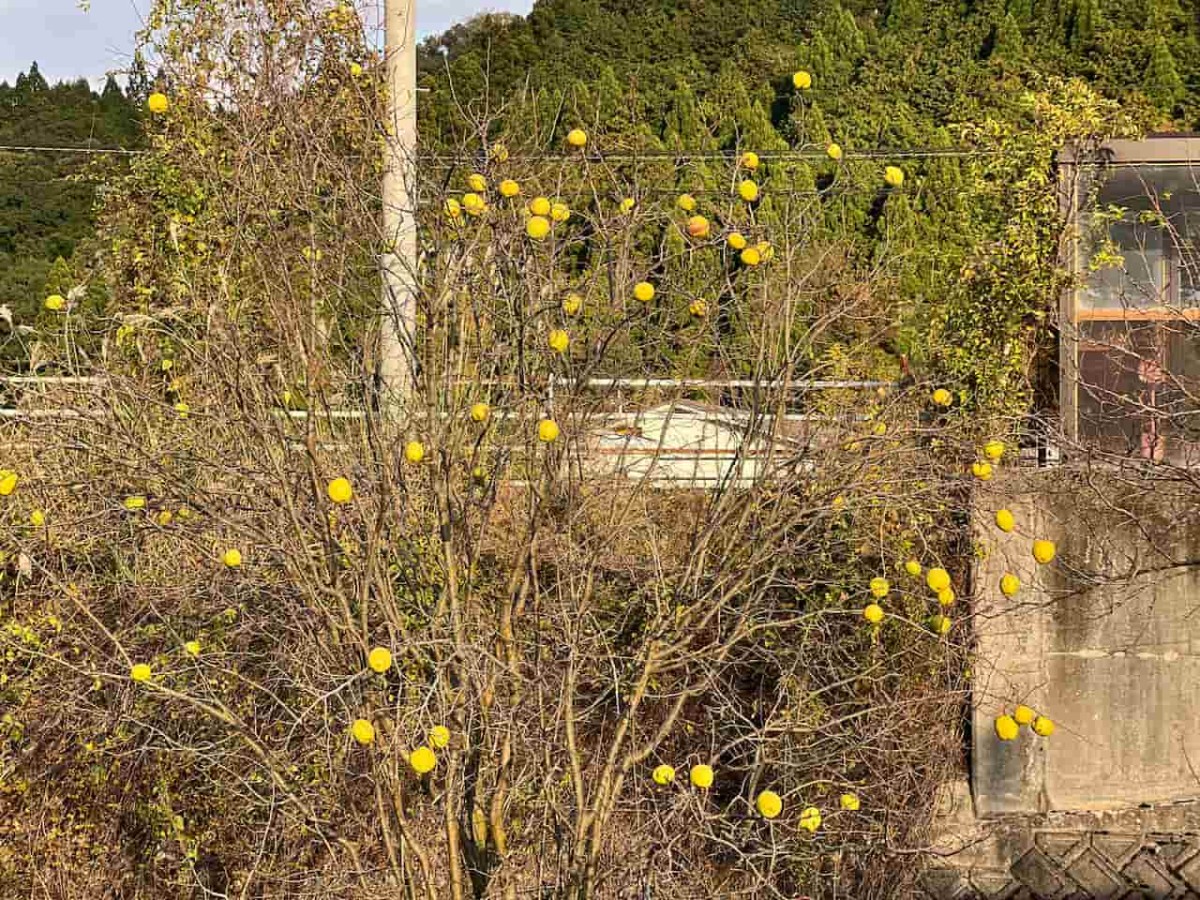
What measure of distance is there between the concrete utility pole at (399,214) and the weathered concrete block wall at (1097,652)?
2.80 m

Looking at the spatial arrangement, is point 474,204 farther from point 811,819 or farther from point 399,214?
point 811,819

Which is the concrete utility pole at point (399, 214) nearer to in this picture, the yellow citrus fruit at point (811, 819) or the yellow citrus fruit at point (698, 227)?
the yellow citrus fruit at point (698, 227)

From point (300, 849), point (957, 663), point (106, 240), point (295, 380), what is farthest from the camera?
point (106, 240)

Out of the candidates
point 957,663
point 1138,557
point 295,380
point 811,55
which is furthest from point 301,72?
point 811,55

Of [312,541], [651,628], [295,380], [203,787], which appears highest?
[295,380]

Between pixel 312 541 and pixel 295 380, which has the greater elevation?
pixel 295 380

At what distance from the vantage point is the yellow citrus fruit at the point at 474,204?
264cm

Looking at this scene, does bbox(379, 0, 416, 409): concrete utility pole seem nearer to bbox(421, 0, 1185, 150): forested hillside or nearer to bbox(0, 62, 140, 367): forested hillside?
bbox(0, 62, 140, 367): forested hillside

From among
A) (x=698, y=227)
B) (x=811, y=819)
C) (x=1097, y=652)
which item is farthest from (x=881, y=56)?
(x=811, y=819)

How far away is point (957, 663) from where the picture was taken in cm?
482

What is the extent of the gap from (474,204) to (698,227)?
538 mm

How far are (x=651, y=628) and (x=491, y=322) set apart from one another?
37.2 inches

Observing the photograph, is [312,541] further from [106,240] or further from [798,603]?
[106,240]

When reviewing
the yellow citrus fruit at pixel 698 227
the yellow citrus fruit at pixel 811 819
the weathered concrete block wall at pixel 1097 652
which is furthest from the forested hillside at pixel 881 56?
the yellow citrus fruit at pixel 811 819
